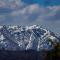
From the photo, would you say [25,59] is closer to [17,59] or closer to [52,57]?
[17,59]

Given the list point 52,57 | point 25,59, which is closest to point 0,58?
point 25,59

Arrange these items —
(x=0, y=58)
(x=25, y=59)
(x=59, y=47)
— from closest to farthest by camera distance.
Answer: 1. (x=59, y=47)
2. (x=25, y=59)
3. (x=0, y=58)

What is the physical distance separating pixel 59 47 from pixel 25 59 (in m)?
60.3

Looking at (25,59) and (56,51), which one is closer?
(56,51)

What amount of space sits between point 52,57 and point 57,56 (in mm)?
990

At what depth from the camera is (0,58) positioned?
9562 centimetres

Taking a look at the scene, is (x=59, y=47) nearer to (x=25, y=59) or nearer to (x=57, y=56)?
(x=57, y=56)

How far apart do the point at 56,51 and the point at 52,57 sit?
135 centimetres

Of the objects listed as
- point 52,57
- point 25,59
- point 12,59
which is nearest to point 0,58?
point 12,59

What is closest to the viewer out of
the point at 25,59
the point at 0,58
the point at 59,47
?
the point at 59,47

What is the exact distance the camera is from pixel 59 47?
30.2 m

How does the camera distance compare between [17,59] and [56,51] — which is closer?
[56,51]

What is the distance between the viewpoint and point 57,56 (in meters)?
30.6

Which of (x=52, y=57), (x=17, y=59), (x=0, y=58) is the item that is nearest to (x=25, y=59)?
(x=17, y=59)
